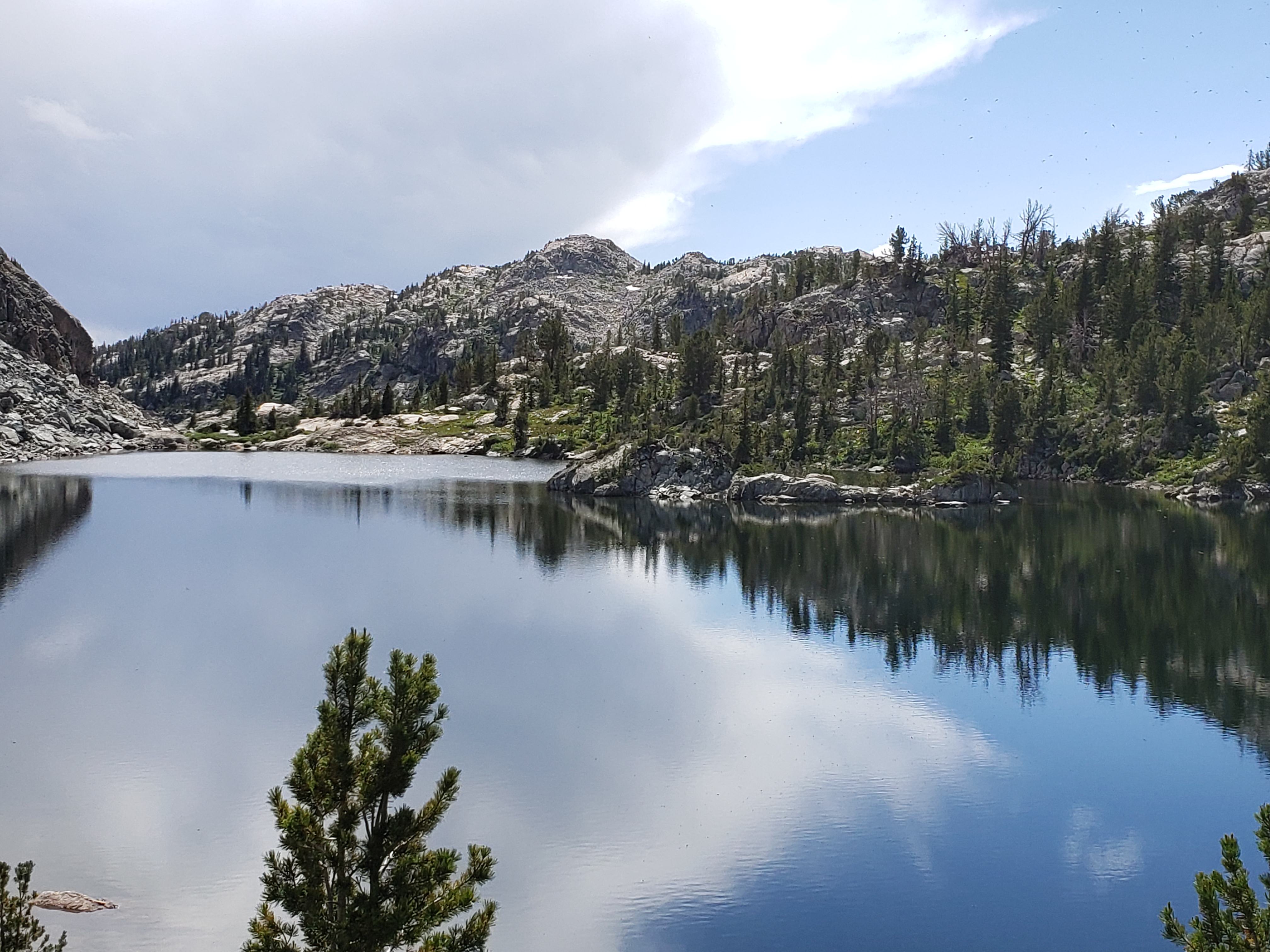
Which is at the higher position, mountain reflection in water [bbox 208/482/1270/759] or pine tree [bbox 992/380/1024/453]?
pine tree [bbox 992/380/1024/453]

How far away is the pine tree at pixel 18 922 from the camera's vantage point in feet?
35.7

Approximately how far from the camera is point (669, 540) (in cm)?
7612

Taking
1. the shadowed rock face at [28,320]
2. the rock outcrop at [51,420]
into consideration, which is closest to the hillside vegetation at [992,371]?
the rock outcrop at [51,420]

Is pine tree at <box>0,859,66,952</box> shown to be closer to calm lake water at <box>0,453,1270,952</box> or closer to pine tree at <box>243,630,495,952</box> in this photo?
pine tree at <box>243,630,495,952</box>

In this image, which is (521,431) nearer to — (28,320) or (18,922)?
(28,320)

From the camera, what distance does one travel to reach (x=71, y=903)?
62.9 feet

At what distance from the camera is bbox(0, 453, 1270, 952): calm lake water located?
20516 mm

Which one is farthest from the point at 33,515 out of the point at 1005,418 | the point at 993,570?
the point at 1005,418

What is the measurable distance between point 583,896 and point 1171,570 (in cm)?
5340

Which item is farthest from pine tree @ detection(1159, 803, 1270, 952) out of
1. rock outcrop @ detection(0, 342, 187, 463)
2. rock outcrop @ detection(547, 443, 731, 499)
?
rock outcrop @ detection(0, 342, 187, 463)

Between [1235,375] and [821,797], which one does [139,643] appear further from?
[1235,375]

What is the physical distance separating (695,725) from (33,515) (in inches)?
2898

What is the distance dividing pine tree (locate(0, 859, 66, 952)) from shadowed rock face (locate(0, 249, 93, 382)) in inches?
8030

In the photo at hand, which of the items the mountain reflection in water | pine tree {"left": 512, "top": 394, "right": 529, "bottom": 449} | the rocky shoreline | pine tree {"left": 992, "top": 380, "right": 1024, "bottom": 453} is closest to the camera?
the mountain reflection in water
